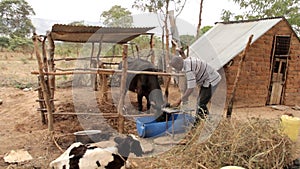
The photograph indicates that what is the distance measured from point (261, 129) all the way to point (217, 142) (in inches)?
24.7

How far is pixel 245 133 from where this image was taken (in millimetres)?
3475

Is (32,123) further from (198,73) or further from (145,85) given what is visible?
(198,73)

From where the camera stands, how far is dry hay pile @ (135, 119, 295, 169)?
326 cm

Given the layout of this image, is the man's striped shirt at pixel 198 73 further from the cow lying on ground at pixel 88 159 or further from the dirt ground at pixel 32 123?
the cow lying on ground at pixel 88 159

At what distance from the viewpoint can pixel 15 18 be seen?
79.8ft

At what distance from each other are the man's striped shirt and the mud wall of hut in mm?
2873

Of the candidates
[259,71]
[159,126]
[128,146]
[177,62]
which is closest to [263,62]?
[259,71]

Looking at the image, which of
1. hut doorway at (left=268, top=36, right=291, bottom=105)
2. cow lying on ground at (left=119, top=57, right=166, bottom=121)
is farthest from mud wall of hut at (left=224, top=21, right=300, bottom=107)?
cow lying on ground at (left=119, top=57, right=166, bottom=121)

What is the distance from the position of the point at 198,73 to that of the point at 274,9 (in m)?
8.72

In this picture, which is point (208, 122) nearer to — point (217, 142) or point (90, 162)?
point (217, 142)

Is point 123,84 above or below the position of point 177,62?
below

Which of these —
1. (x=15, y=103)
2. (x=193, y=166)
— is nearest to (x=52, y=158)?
(x=193, y=166)

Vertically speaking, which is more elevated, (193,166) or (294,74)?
(294,74)

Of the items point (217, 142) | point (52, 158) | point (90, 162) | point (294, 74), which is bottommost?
point (52, 158)
